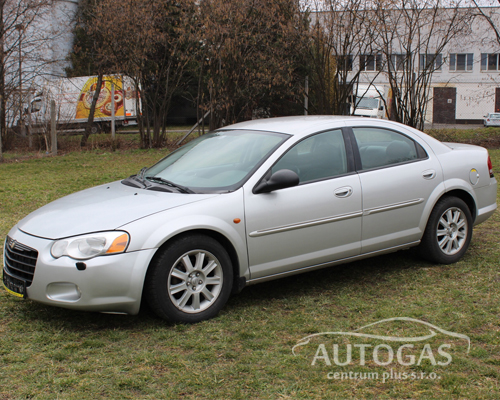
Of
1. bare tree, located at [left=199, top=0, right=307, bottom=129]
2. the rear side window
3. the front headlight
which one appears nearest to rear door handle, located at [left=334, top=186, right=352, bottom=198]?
the rear side window

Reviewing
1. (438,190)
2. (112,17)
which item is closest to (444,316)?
(438,190)

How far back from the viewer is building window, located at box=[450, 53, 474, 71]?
150ft

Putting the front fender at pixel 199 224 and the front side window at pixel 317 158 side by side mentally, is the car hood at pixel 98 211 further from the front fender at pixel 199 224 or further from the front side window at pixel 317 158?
the front side window at pixel 317 158

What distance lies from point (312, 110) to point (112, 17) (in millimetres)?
8465

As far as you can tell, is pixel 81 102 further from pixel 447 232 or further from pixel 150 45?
pixel 447 232

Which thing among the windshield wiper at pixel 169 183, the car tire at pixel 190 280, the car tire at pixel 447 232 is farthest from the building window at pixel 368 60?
the car tire at pixel 190 280

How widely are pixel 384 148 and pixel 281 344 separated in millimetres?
2368

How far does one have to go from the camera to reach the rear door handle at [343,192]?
491 centimetres

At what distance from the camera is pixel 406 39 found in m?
18.4

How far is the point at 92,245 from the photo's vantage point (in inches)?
158

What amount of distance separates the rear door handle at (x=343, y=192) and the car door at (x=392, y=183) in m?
0.16

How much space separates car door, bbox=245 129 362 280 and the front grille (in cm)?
160

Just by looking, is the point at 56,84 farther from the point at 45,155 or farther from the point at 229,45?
the point at 229,45

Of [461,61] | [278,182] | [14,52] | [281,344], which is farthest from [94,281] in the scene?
[461,61]
